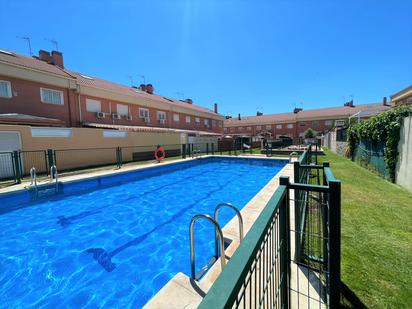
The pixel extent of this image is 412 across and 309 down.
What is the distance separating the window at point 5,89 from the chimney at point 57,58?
22.5 ft

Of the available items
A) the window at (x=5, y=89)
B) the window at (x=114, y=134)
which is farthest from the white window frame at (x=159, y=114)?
the window at (x=5, y=89)

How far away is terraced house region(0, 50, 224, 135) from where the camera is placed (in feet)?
46.8

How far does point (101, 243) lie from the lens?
5.34 meters

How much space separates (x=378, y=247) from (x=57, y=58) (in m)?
26.5

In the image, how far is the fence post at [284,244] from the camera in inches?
75.2

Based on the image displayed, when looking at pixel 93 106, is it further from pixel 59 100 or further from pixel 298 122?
pixel 298 122

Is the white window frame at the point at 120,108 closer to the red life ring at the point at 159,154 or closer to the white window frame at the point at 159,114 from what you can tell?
the white window frame at the point at 159,114

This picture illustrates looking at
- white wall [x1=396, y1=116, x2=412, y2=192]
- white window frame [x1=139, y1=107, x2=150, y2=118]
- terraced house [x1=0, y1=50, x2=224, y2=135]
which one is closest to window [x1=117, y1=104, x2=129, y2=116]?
terraced house [x1=0, y1=50, x2=224, y2=135]

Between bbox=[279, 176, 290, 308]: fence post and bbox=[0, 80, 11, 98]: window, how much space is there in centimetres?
1966

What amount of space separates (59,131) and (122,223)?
37.8ft

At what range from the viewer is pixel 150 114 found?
25531 mm

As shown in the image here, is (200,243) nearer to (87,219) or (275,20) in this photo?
(87,219)

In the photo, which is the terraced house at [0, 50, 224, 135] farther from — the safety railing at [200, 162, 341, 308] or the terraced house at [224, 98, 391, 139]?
the terraced house at [224, 98, 391, 139]

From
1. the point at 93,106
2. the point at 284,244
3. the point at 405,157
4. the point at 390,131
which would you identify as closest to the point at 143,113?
the point at 93,106
